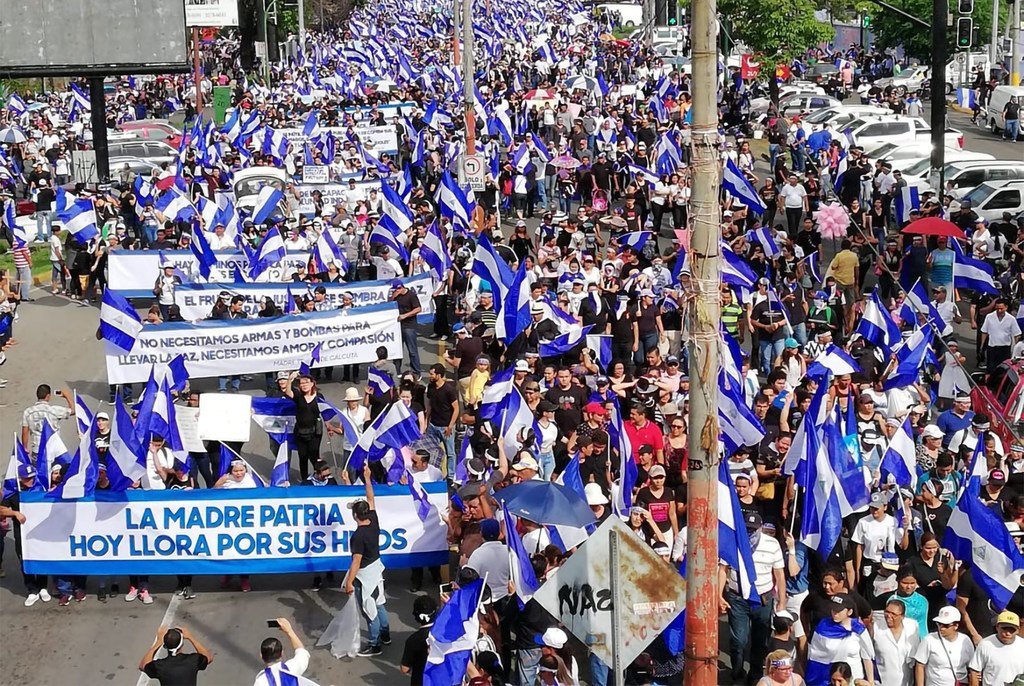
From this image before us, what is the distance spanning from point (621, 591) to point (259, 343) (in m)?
11.8

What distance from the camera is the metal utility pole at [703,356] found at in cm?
934

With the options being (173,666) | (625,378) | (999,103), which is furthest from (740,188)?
(999,103)

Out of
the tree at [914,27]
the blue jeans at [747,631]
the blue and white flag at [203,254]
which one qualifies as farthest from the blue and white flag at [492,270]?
the tree at [914,27]

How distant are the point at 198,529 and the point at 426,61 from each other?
162 feet

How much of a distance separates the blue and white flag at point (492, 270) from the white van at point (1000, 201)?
1115 centimetres

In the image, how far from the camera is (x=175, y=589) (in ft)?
47.5

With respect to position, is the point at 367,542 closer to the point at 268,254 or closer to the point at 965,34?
the point at 268,254

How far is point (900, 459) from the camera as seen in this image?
1354cm

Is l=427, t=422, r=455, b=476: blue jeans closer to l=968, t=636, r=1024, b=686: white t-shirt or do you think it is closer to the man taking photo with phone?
the man taking photo with phone

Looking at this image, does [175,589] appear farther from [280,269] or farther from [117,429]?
[280,269]

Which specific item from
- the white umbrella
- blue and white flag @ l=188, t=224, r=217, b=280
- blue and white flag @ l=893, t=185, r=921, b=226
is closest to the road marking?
blue and white flag @ l=188, t=224, r=217, b=280

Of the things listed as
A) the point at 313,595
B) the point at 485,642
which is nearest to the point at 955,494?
the point at 485,642

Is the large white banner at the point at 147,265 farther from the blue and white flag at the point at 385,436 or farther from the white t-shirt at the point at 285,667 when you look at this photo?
the white t-shirt at the point at 285,667

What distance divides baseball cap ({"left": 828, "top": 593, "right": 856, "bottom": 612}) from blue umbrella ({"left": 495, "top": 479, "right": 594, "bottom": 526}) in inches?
87.8
